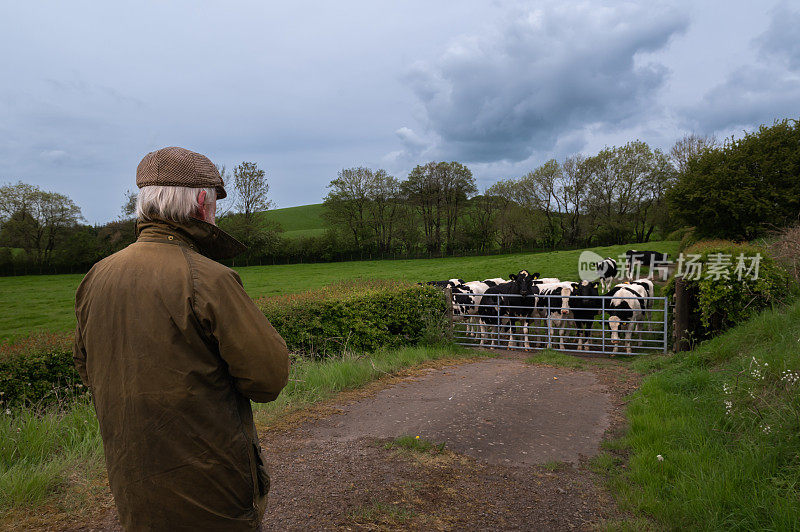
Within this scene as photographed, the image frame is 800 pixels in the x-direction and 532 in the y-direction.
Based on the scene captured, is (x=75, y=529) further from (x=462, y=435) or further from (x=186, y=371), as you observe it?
(x=462, y=435)

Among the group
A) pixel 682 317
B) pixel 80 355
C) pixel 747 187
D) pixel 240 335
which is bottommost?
pixel 682 317

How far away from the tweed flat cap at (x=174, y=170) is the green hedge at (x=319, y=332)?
5220 millimetres

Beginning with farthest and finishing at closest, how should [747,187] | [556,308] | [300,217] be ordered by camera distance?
[300,217] < [747,187] < [556,308]

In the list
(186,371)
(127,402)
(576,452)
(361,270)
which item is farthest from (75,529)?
(361,270)

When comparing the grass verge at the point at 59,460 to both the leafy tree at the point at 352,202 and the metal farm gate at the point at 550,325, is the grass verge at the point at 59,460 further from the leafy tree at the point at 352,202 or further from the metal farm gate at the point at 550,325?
the leafy tree at the point at 352,202

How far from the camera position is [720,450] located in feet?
13.1

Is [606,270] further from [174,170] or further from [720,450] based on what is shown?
[174,170]

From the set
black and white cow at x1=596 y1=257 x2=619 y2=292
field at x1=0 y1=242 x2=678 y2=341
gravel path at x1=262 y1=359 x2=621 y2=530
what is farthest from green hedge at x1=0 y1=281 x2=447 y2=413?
black and white cow at x1=596 y1=257 x2=619 y2=292

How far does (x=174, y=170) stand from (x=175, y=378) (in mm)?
839

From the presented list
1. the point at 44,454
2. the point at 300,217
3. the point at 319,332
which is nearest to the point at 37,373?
the point at 44,454

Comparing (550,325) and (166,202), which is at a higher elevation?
(166,202)

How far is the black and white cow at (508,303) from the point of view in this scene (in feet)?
39.6

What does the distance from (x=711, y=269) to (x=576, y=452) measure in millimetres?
6000

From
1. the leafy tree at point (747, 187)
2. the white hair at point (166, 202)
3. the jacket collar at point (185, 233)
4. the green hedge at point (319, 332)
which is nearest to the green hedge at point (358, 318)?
the green hedge at point (319, 332)
